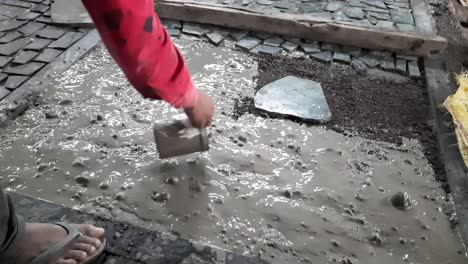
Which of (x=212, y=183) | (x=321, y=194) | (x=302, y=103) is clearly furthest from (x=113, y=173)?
(x=302, y=103)

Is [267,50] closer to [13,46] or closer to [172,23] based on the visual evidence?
[172,23]

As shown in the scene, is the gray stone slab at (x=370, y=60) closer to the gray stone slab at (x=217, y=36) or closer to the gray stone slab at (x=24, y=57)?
the gray stone slab at (x=217, y=36)

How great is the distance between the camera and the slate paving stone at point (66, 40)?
4.03 meters

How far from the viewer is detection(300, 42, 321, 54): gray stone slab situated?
4230 mm

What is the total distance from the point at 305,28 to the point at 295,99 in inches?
39.7

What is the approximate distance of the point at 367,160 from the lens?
10.3 ft

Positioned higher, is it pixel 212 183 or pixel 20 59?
pixel 20 59

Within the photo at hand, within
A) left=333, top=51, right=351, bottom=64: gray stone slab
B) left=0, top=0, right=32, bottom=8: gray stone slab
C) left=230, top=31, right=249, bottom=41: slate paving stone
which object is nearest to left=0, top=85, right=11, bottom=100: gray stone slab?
left=0, top=0, right=32, bottom=8: gray stone slab

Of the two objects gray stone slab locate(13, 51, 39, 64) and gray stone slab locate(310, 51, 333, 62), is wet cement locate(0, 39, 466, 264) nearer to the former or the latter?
gray stone slab locate(13, 51, 39, 64)

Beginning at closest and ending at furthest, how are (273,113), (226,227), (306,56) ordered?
(226,227) < (273,113) < (306,56)

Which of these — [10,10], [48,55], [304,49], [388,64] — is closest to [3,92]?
[48,55]

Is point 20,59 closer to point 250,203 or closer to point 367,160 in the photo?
point 250,203

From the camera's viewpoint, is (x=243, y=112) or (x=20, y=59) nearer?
(x=243, y=112)

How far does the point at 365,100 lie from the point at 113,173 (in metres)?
2.15
